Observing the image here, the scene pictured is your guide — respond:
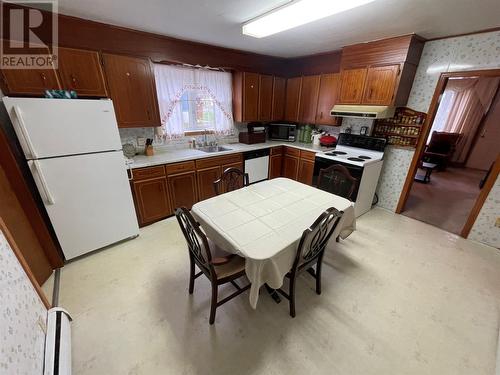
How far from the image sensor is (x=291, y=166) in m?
3.89

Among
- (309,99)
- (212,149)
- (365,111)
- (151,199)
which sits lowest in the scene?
(151,199)

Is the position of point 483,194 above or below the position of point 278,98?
below

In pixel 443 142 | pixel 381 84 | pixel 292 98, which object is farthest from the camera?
pixel 443 142

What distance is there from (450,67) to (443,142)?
11.6 ft

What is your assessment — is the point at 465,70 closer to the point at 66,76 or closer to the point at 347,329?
the point at 347,329

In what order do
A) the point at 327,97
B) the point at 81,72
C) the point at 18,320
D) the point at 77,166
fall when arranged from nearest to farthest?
the point at 18,320
the point at 77,166
the point at 81,72
the point at 327,97

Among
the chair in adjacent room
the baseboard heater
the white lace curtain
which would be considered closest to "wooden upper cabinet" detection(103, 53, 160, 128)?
the white lace curtain

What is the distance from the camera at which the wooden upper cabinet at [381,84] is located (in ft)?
8.55

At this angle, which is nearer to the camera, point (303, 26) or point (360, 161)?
point (303, 26)

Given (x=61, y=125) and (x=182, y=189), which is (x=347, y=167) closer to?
(x=182, y=189)

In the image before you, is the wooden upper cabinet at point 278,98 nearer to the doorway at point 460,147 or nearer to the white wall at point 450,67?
the white wall at point 450,67

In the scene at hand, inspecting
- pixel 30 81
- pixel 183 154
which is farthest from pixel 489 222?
pixel 30 81

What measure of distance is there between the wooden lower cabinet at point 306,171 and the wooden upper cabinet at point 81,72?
2.98 meters

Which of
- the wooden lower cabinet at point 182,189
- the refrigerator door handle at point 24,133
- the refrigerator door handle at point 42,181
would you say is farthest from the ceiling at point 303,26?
the wooden lower cabinet at point 182,189
